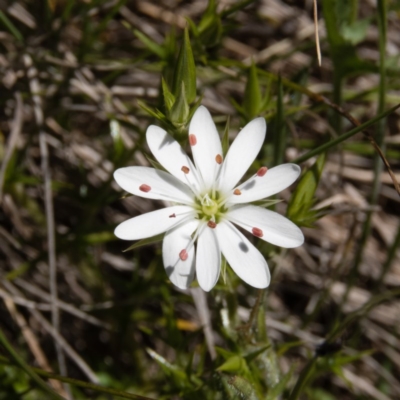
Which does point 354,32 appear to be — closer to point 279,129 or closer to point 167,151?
point 279,129

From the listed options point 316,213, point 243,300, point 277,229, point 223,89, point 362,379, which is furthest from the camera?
point 223,89

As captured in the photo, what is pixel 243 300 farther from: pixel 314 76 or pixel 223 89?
pixel 314 76

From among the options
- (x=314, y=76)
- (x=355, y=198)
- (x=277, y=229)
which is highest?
(x=314, y=76)

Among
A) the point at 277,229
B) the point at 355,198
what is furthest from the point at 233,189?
the point at 355,198

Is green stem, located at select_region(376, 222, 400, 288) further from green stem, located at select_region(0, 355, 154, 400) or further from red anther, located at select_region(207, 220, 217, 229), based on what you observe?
green stem, located at select_region(0, 355, 154, 400)

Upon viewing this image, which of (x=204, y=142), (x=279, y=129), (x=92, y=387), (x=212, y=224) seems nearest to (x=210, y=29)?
(x=279, y=129)

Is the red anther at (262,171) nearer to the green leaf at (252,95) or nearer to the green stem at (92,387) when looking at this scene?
the green leaf at (252,95)

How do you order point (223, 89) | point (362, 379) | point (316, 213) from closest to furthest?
point (316, 213)
point (362, 379)
point (223, 89)

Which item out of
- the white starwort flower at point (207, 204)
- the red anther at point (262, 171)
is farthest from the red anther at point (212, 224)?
the red anther at point (262, 171)
